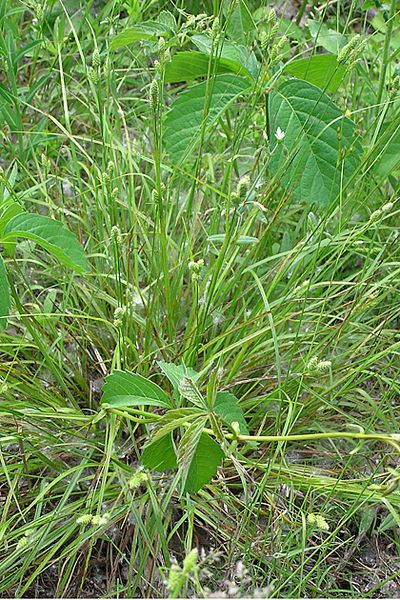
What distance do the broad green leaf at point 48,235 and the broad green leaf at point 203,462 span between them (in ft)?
1.08

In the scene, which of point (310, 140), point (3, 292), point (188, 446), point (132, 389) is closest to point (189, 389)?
point (188, 446)

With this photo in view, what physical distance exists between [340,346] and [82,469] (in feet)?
1.82

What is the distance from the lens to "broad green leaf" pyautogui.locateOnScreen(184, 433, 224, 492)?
0.97 m

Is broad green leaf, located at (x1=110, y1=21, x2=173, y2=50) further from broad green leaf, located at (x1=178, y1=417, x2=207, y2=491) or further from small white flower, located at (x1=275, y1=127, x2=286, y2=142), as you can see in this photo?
broad green leaf, located at (x1=178, y1=417, x2=207, y2=491)

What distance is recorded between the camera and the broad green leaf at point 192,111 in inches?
49.8

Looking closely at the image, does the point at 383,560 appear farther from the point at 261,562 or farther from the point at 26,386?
the point at 26,386

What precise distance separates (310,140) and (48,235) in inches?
19.6

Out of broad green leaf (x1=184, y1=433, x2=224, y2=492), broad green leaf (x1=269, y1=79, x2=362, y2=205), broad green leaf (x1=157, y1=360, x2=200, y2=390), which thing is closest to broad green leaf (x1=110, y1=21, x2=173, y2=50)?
broad green leaf (x1=269, y1=79, x2=362, y2=205)

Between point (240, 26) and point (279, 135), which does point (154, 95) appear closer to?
point (279, 135)

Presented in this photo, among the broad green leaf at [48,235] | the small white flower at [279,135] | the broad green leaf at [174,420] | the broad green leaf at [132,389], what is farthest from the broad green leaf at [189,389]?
the small white flower at [279,135]

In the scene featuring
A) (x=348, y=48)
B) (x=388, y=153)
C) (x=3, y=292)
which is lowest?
(x=3, y=292)

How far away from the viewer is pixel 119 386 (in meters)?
1.01

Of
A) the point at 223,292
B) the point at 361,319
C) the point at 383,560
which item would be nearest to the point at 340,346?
the point at 361,319

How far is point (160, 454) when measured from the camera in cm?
106
